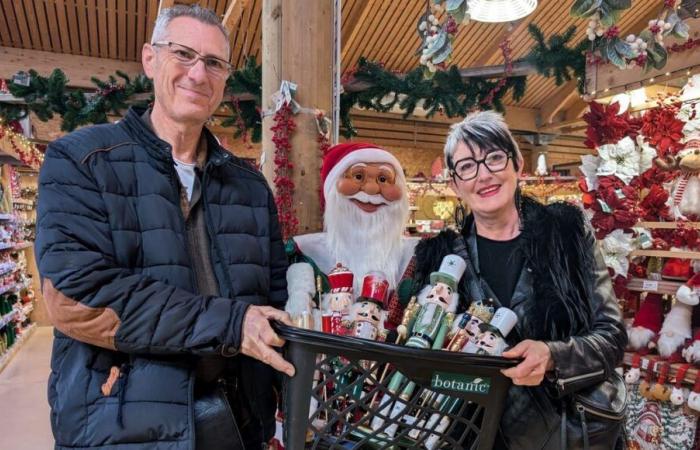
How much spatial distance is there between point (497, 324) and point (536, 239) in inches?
15.2

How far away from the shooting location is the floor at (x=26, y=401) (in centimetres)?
380

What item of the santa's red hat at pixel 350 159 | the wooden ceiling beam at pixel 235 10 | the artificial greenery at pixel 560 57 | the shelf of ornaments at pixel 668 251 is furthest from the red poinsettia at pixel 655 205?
the wooden ceiling beam at pixel 235 10

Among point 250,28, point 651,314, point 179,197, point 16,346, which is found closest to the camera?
point 179,197

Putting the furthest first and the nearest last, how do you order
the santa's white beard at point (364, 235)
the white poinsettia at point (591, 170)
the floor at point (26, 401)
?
the floor at point (26, 401)
the white poinsettia at point (591, 170)
the santa's white beard at point (364, 235)

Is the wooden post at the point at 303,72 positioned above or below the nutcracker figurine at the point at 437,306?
above

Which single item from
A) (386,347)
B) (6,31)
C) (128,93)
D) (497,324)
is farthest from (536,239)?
(6,31)

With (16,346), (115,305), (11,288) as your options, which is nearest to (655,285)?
(115,305)

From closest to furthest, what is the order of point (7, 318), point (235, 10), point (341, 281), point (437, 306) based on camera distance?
point (437, 306) < point (341, 281) < point (235, 10) < point (7, 318)

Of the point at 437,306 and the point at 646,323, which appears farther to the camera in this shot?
the point at 646,323

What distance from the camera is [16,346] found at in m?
6.46

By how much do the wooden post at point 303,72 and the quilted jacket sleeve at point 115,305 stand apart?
1536mm

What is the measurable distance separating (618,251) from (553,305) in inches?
70.1

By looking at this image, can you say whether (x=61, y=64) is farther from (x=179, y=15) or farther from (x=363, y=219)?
(x=179, y=15)

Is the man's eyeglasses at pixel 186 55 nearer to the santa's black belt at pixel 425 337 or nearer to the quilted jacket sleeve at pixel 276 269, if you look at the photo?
the quilted jacket sleeve at pixel 276 269
